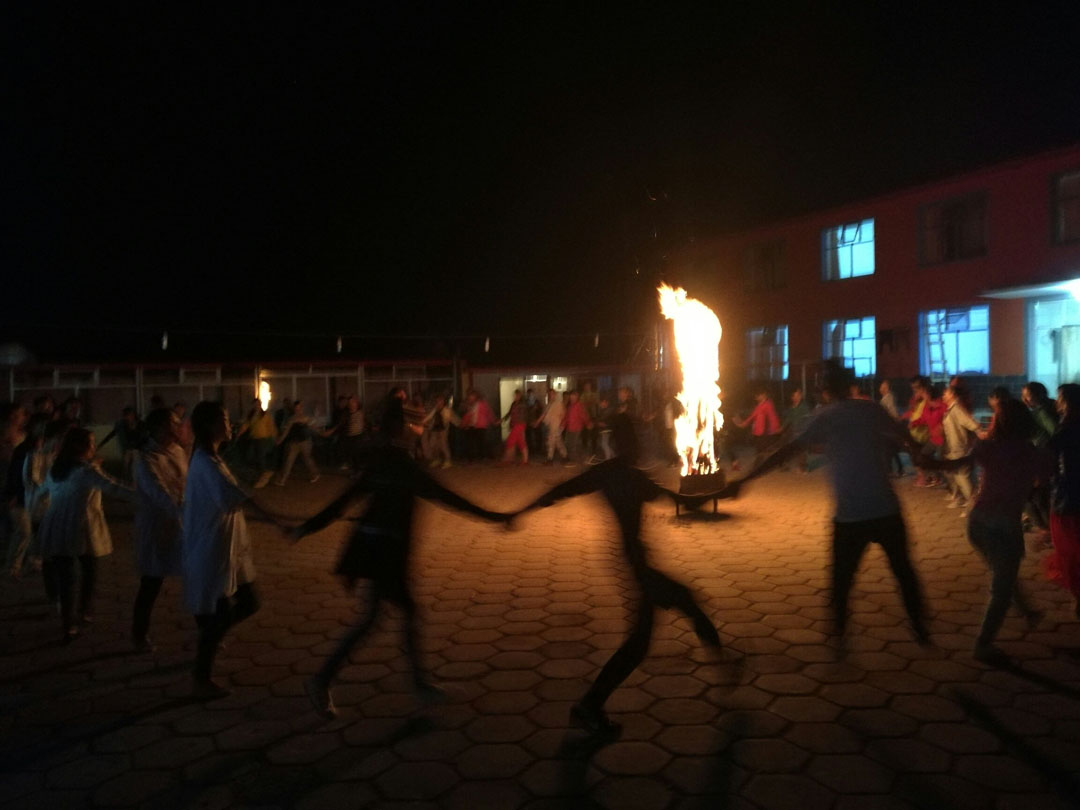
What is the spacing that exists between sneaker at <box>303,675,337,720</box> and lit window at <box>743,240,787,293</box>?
22389mm

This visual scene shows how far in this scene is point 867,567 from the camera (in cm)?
750

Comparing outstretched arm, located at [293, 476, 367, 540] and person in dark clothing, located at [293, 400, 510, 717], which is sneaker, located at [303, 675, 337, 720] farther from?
outstretched arm, located at [293, 476, 367, 540]

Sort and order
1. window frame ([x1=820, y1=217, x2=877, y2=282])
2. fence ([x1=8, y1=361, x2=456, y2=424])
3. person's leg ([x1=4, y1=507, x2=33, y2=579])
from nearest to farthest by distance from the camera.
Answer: person's leg ([x1=4, y1=507, x2=33, y2=579]), fence ([x1=8, y1=361, x2=456, y2=424]), window frame ([x1=820, y1=217, x2=877, y2=282])

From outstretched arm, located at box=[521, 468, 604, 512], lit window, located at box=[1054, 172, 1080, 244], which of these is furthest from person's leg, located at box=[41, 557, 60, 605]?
lit window, located at box=[1054, 172, 1080, 244]

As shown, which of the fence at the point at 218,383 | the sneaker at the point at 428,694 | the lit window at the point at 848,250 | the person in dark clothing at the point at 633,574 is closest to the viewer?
the person in dark clothing at the point at 633,574

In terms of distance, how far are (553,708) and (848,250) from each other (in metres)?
21.1

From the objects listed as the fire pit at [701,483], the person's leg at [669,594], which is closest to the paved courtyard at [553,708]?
the person's leg at [669,594]

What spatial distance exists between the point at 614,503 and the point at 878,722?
1.81 metres

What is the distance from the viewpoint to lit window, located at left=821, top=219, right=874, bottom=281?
22266 mm

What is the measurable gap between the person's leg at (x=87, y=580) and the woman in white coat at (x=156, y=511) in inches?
33.7

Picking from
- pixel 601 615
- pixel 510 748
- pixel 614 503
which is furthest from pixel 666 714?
pixel 601 615

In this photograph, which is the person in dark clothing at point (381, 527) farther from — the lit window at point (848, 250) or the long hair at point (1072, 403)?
the lit window at point (848, 250)

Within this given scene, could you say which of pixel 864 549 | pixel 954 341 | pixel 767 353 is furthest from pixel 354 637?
pixel 767 353

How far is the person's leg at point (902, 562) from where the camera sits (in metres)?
4.82
